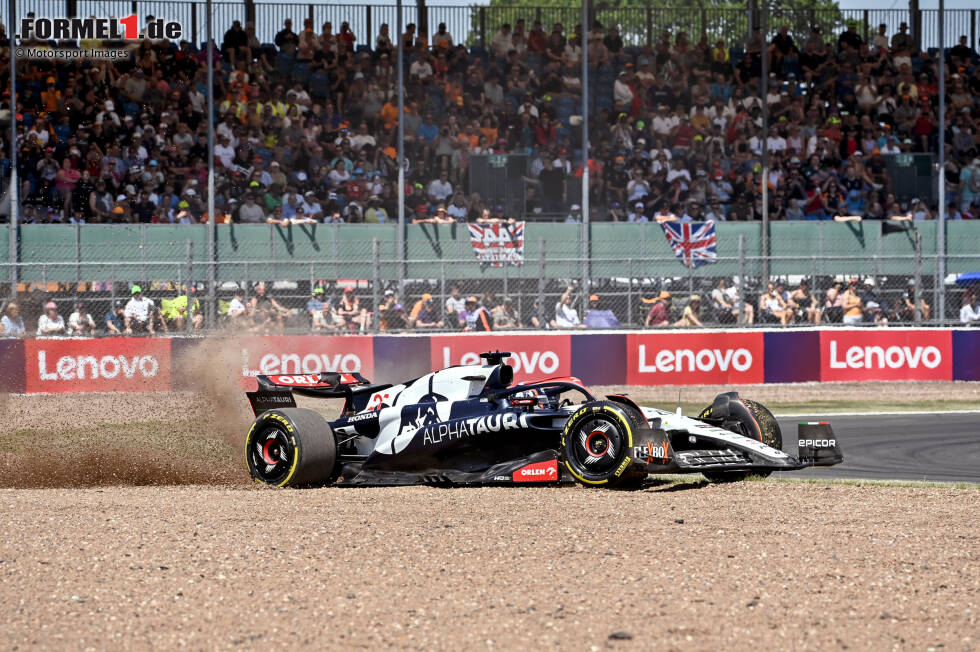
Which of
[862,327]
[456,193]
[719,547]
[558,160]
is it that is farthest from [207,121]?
[719,547]

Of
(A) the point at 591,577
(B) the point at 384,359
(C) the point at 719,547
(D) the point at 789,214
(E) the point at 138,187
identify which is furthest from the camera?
(D) the point at 789,214

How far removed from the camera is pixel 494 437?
1088 centimetres

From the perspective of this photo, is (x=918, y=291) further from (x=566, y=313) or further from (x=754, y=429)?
(x=754, y=429)

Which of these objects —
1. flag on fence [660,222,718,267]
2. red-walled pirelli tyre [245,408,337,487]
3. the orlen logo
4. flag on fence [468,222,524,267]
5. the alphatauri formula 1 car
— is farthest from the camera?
flag on fence [660,222,718,267]

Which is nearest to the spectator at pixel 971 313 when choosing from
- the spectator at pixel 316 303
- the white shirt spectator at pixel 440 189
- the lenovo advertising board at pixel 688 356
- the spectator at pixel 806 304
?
the spectator at pixel 806 304

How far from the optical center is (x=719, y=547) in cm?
793

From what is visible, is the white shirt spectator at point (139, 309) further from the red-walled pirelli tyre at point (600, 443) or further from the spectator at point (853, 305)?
the spectator at point (853, 305)

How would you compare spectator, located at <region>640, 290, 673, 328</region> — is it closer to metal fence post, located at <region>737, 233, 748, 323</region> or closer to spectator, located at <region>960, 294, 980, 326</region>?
metal fence post, located at <region>737, 233, 748, 323</region>

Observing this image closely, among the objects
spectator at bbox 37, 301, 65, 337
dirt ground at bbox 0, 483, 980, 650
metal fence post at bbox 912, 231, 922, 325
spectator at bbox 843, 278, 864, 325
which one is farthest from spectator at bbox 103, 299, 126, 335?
metal fence post at bbox 912, 231, 922, 325

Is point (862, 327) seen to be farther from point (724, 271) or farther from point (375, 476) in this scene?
point (375, 476)

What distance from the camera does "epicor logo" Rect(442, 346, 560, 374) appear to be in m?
20.2

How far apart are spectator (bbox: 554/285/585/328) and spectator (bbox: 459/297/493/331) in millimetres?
1108

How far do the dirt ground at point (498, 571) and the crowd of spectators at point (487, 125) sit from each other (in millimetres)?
13723

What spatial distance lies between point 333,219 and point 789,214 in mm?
8834
